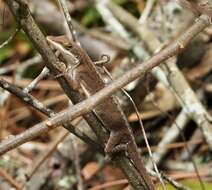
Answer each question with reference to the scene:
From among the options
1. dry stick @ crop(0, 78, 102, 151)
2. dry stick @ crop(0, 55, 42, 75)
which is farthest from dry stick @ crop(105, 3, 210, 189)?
dry stick @ crop(0, 78, 102, 151)

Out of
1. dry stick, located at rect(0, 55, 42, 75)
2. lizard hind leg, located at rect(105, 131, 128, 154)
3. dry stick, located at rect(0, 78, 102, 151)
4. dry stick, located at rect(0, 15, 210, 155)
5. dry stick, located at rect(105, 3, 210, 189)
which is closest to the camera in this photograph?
dry stick, located at rect(0, 15, 210, 155)

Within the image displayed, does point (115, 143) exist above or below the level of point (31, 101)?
below

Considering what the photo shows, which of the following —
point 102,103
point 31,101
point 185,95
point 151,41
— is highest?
point 31,101

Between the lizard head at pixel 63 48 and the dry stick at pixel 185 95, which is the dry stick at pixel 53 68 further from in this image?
the dry stick at pixel 185 95

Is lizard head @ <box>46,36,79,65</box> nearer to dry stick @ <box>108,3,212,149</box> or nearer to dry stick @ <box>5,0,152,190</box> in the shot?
dry stick @ <box>5,0,152,190</box>

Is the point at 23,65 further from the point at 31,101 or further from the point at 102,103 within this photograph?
the point at 31,101

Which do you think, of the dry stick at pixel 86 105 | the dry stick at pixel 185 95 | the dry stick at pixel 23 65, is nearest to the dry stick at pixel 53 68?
the dry stick at pixel 86 105

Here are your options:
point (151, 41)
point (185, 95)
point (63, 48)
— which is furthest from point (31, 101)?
point (151, 41)
